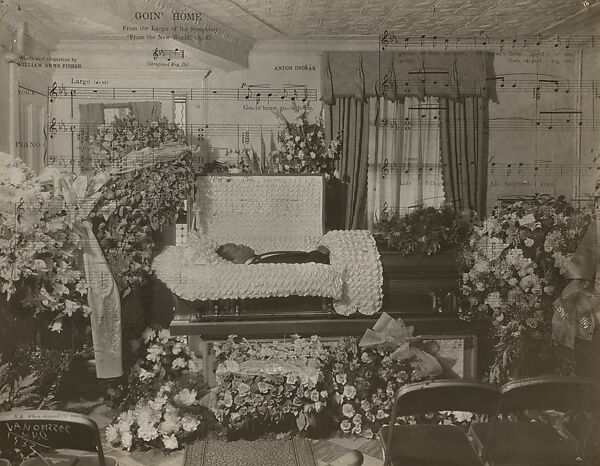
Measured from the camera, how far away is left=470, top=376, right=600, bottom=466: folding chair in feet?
6.51

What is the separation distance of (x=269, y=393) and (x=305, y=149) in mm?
1505

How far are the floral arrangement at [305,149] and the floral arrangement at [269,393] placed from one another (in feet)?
3.85

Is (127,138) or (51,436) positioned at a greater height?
(127,138)

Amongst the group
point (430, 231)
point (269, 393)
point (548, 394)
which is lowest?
point (269, 393)

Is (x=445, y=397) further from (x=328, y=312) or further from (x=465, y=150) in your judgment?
(x=465, y=150)

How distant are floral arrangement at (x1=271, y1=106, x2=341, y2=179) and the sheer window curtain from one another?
28 centimetres

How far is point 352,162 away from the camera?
360 cm

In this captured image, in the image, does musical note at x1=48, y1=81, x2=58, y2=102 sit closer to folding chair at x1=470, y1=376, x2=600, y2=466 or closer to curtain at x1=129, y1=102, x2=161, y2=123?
curtain at x1=129, y1=102, x2=161, y2=123

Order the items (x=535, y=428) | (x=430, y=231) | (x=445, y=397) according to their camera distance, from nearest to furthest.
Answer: (x=445, y=397) < (x=535, y=428) < (x=430, y=231)

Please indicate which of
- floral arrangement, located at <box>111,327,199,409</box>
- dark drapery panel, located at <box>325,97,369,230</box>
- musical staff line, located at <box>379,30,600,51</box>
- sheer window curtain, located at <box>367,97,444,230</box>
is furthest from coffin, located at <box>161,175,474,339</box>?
musical staff line, located at <box>379,30,600,51</box>

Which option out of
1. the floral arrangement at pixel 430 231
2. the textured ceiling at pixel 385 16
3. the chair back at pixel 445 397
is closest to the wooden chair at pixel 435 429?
the chair back at pixel 445 397

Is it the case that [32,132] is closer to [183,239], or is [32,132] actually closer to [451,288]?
[183,239]

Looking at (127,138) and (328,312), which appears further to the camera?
(328,312)

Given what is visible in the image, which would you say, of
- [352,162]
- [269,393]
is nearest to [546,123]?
[352,162]
